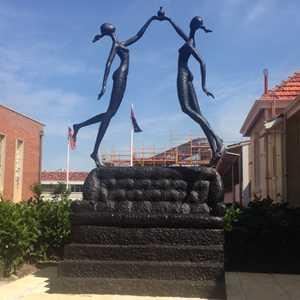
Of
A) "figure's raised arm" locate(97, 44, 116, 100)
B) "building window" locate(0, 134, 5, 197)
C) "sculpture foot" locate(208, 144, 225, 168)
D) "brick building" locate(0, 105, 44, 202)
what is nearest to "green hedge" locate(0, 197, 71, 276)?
"figure's raised arm" locate(97, 44, 116, 100)

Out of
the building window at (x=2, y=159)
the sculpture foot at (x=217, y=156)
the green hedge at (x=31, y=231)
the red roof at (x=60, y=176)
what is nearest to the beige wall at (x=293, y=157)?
the sculpture foot at (x=217, y=156)

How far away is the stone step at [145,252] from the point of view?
9.34 m

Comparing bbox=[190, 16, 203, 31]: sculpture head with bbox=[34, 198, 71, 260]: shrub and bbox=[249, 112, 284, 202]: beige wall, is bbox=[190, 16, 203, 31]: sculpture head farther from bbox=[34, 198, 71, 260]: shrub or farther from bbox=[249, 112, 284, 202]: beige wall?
bbox=[249, 112, 284, 202]: beige wall

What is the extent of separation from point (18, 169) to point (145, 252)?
33903 mm

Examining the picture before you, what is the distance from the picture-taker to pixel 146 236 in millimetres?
9594

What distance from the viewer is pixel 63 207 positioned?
42.8 feet

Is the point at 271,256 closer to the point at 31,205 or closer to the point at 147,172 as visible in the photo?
the point at 147,172

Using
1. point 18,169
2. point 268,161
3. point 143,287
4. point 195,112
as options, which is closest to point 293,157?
point 268,161

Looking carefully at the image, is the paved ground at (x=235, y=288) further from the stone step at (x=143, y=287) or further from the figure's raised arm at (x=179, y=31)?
the figure's raised arm at (x=179, y=31)

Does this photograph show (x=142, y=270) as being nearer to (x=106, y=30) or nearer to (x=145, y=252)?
(x=145, y=252)

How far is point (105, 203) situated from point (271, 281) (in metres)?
3.36

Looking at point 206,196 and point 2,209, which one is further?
point 2,209

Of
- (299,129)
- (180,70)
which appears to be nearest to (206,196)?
(180,70)

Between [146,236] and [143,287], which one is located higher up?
[146,236]
